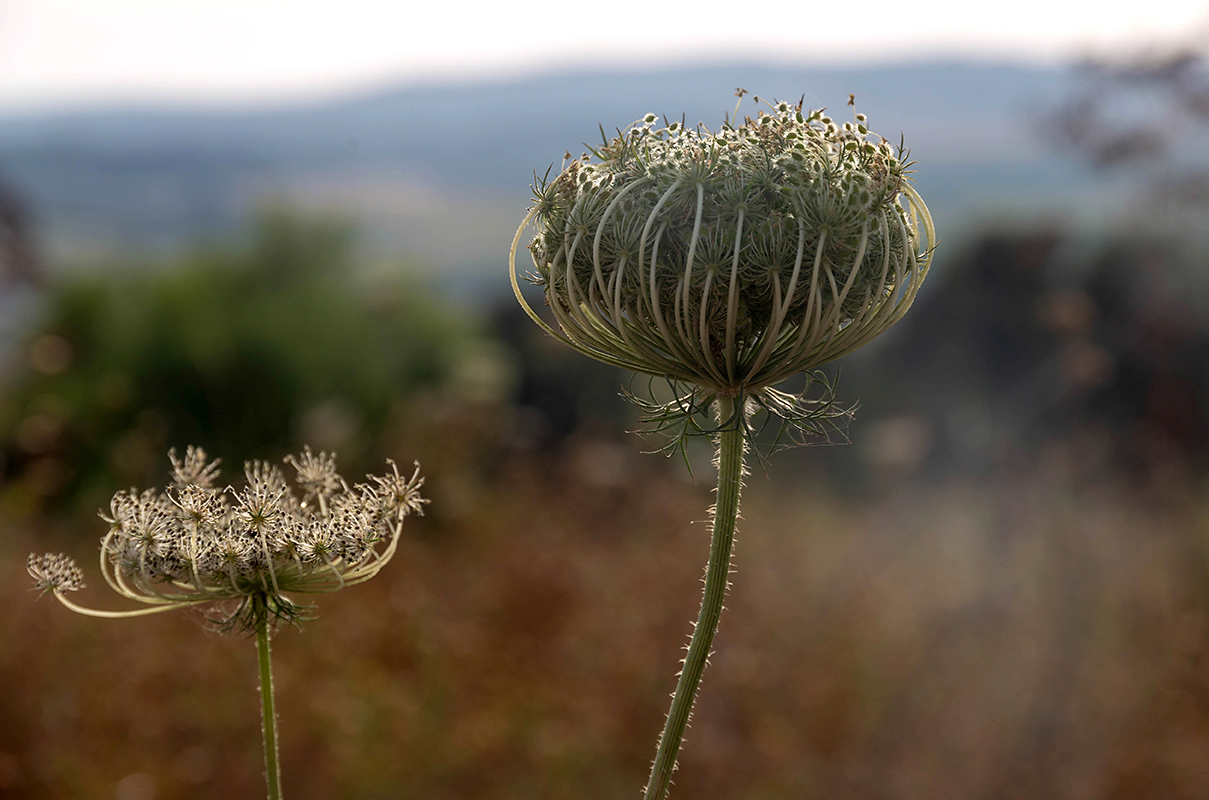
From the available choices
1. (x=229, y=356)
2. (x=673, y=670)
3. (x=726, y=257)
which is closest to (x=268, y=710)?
(x=726, y=257)

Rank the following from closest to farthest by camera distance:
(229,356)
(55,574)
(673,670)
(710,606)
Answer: (55,574) → (710,606) → (673,670) → (229,356)

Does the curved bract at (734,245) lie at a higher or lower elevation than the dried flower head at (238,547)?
higher

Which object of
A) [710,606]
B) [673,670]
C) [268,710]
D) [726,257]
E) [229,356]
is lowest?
[673,670]

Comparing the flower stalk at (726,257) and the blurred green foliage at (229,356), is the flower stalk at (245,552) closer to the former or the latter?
the flower stalk at (726,257)

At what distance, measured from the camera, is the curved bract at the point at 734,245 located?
2344 millimetres

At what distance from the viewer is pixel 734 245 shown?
232cm

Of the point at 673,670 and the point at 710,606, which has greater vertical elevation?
the point at 710,606

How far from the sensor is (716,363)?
8.32ft

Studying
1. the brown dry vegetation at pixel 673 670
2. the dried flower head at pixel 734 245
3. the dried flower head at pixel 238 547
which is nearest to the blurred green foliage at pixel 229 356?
the brown dry vegetation at pixel 673 670

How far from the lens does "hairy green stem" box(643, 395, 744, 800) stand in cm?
239

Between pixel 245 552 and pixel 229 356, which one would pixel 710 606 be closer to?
pixel 245 552

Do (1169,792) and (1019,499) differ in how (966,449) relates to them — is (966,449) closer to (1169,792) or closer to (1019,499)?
(1019,499)

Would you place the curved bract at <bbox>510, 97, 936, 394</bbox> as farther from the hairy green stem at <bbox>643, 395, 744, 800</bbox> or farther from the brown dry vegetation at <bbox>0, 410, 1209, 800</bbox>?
the brown dry vegetation at <bbox>0, 410, 1209, 800</bbox>

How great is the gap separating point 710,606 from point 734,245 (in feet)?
3.04
